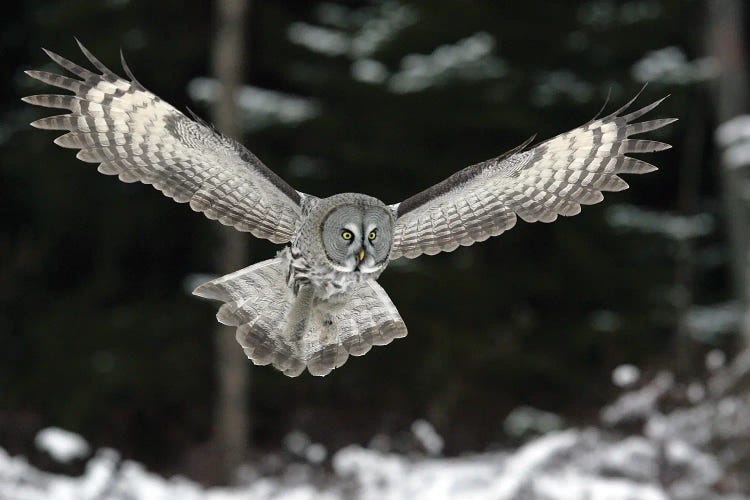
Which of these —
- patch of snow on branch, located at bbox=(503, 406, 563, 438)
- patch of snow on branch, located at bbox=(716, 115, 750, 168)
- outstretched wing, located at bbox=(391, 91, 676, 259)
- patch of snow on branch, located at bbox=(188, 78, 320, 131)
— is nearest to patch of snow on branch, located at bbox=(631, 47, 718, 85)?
patch of snow on branch, located at bbox=(716, 115, 750, 168)

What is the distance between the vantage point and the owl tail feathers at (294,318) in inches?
85.0

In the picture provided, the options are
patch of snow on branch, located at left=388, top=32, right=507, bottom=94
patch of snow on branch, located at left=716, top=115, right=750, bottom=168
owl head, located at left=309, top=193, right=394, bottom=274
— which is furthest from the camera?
patch of snow on branch, located at left=388, top=32, right=507, bottom=94

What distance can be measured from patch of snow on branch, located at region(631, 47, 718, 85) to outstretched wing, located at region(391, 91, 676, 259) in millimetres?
7706

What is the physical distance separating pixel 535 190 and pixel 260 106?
21.1 feet

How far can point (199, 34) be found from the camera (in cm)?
1043

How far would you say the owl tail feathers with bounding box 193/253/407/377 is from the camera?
2158 millimetres

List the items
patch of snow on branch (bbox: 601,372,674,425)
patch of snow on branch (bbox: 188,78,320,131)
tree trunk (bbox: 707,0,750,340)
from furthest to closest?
tree trunk (bbox: 707,0,750,340)
patch of snow on branch (bbox: 188,78,320,131)
patch of snow on branch (bbox: 601,372,674,425)

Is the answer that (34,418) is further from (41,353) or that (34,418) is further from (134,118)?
(134,118)

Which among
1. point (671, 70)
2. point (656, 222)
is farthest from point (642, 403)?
point (656, 222)

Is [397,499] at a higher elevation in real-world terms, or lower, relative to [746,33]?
lower

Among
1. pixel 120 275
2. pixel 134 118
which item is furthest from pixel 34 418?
pixel 134 118

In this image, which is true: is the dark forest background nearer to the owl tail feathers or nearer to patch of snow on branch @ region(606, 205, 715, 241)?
patch of snow on branch @ region(606, 205, 715, 241)

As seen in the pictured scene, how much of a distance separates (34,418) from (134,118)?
9.09 metres

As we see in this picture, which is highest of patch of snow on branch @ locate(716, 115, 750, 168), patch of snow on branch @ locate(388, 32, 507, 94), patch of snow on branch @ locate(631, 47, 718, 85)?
patch of snow on branch @ locate(631, 47, 718, 85)
